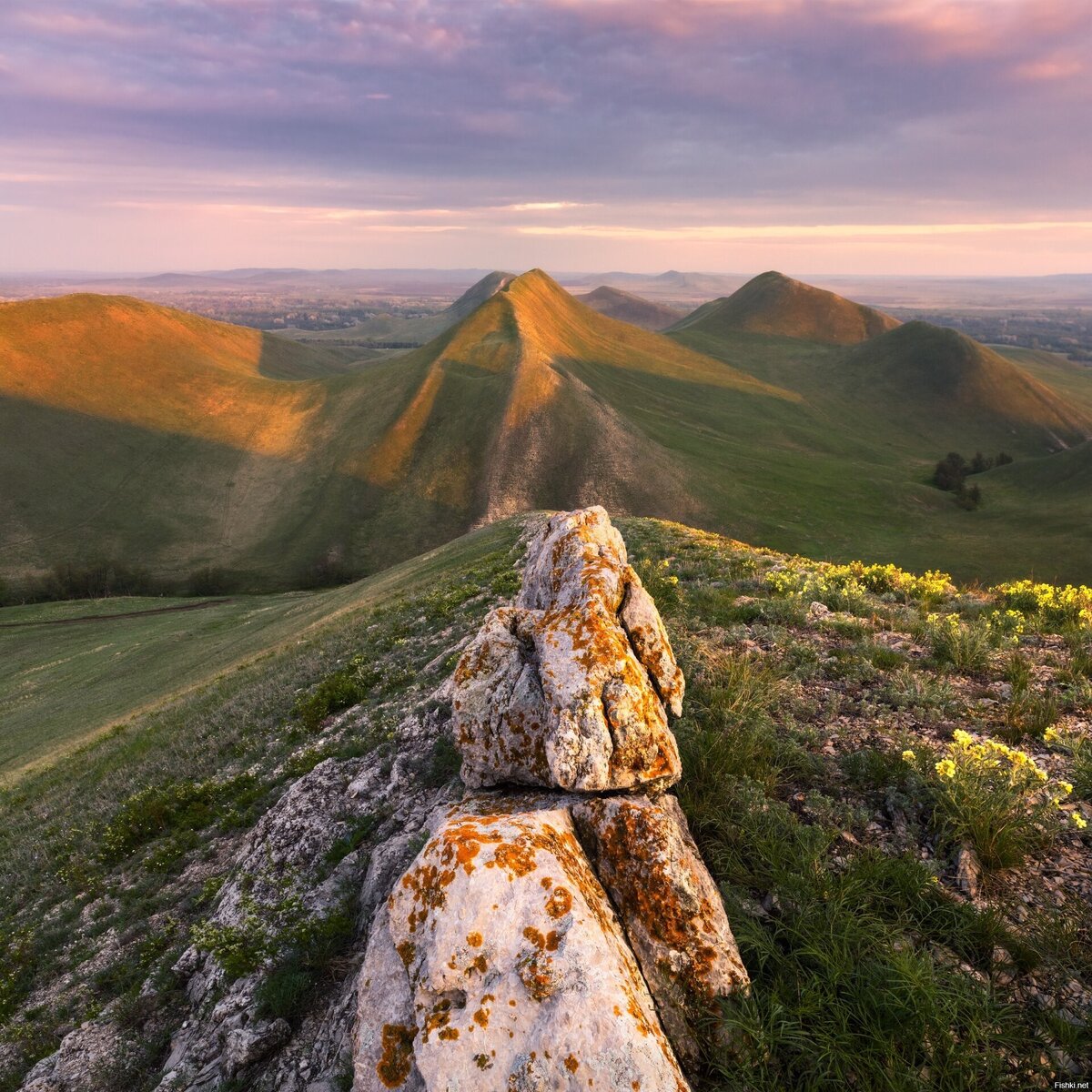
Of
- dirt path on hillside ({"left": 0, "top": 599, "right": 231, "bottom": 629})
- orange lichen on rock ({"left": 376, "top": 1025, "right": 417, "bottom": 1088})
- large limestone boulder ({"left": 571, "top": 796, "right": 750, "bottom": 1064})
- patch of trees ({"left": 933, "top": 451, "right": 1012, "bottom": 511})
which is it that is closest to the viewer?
orange lichen on rock ({"left": 376, "top": 1025, "right": 417, "bottom": 1088})

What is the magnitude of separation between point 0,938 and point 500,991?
48.1ft

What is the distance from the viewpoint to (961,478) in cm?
13500

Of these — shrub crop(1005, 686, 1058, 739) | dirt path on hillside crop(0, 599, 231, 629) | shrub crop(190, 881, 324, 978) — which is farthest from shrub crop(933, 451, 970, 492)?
shrub crop(190, 881, 324, 978)

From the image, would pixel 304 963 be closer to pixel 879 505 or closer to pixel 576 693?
pixel 576 693

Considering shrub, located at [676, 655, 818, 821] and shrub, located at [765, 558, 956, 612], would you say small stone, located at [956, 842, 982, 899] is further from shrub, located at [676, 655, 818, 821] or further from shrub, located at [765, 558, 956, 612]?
shrub, located at [765, 558, 956, 612]

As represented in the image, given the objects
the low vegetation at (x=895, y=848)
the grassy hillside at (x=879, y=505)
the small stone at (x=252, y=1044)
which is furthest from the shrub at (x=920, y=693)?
the grassy hillside at (x=879, y=505)

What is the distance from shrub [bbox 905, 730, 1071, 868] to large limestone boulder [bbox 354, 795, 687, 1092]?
4924mm

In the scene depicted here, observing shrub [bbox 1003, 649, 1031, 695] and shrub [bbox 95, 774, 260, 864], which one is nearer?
shrub [bbox 1003, 649, 1031, 695]

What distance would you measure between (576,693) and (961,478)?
533ft

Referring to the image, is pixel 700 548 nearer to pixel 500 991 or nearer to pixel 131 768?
pixel 500 991

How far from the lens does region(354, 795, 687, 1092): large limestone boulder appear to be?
5.19 meters

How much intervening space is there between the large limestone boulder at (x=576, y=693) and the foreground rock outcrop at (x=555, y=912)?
0.03 m

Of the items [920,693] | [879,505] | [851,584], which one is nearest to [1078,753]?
[920,693]

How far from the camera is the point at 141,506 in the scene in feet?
420
